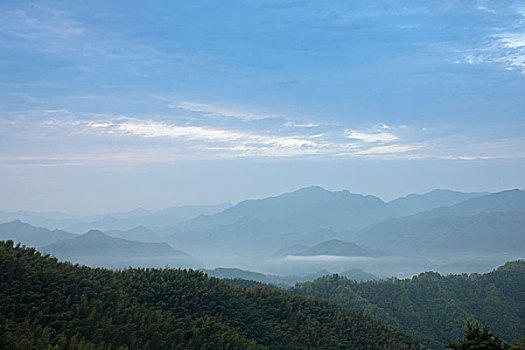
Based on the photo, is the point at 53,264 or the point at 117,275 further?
the point at 117,275

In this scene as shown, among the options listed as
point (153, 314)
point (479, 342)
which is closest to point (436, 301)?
point (153, 314)

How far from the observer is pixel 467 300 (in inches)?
4951

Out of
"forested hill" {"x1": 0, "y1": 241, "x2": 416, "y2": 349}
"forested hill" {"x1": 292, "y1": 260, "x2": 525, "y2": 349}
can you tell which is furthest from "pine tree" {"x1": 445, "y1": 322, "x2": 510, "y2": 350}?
"forested hill" {"x1": 292, "y1": 260, "x2": 525, "y2": 349}

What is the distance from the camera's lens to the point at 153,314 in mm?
41031

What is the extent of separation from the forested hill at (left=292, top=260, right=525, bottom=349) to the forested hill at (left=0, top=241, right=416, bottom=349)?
46248 millimetres

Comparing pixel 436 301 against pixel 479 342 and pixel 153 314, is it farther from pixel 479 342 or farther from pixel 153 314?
pixel 479 342

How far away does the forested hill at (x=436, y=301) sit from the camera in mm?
106500

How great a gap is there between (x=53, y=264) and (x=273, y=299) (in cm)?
2719

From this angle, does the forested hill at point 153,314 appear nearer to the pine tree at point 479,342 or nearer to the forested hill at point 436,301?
the pine tree at point 479,342

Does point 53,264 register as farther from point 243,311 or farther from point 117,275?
point 243,311

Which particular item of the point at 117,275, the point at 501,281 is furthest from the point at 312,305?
the point at 501,281

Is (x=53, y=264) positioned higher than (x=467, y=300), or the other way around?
(x=53, y=264)

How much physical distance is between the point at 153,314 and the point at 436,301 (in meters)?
102

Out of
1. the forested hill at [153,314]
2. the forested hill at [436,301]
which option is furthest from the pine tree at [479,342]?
the forested hill at [436,301]
